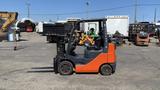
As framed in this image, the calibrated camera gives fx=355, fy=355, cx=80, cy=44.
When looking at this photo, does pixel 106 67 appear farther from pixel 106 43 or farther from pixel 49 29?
pixel 49 29

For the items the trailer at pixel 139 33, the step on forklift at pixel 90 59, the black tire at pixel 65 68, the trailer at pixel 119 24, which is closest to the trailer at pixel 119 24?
the trailer at pixel 119 24

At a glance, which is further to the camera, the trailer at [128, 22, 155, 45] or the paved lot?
the trailer at [128, 22, 155, 45]

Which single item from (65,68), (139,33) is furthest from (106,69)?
(139,33)

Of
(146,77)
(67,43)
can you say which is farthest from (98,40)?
(146,77)

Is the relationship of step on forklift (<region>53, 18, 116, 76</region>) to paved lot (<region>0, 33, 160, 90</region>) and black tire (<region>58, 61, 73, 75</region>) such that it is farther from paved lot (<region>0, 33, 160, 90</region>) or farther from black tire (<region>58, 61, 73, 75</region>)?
paved lot (<region>0, 33, 160, 90</region>)

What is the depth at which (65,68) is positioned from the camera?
1412cm

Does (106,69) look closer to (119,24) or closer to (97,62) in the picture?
(97,62)

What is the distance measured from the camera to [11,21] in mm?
41344

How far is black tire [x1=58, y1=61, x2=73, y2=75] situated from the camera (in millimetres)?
14117

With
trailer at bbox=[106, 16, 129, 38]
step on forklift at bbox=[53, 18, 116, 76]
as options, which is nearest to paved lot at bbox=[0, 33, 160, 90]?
step on forklift at bbox=[53, 18, 116, 76]

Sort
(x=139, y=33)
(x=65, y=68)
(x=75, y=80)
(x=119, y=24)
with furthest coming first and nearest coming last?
1. (x=119, y=24)
2. (x=139, y=33)
3. (x=65, y=68)
4. (x=75, y=80)

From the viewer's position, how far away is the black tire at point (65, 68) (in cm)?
1412

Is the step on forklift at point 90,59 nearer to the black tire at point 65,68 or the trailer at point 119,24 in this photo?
the black tire at point 65,68

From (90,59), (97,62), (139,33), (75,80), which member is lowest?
(75,80)
